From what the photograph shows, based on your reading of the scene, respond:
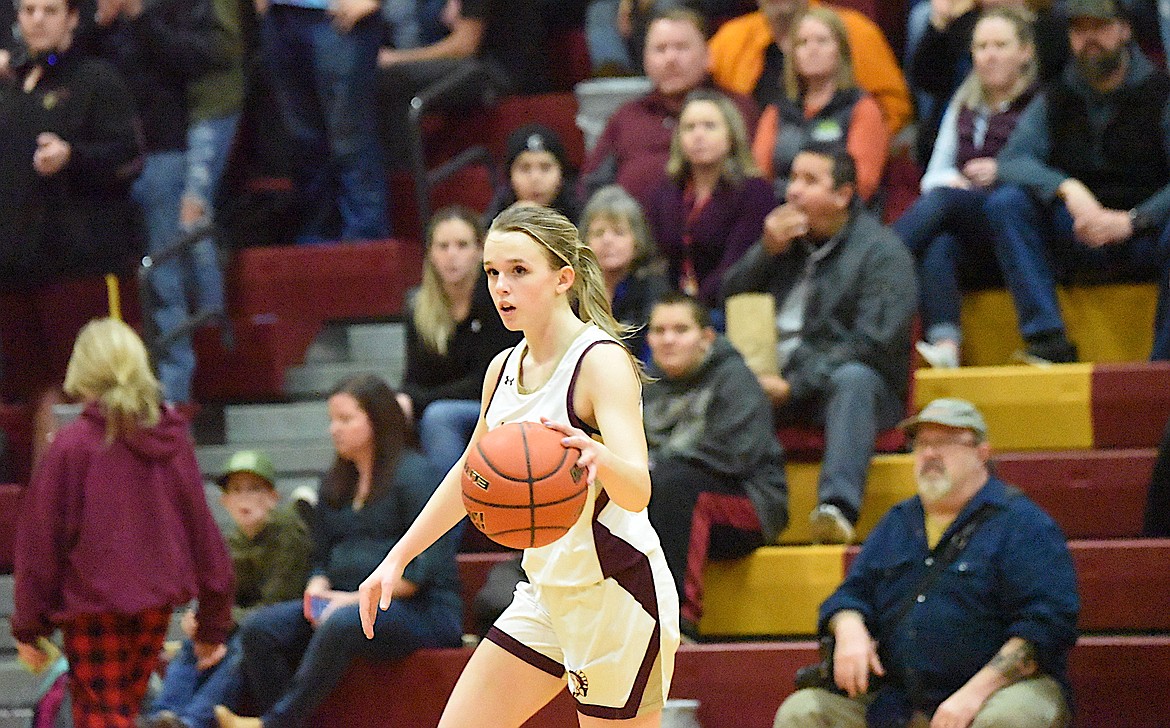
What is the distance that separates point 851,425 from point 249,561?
Answer: 2454 millimetres

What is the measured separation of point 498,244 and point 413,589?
2.49 meters

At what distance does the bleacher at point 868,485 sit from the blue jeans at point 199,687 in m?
0.35

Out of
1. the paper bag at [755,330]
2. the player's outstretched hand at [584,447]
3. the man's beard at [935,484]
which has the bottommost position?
the man's beard at [935,484]

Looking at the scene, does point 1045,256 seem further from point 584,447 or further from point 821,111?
point 584,447

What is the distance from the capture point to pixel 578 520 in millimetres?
4148

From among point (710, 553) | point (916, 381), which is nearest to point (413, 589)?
point (710, 553)

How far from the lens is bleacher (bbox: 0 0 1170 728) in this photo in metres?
6.18

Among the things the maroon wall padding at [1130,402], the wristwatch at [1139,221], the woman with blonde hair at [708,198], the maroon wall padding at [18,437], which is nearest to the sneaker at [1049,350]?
the maroon wall padding at [1130,402]

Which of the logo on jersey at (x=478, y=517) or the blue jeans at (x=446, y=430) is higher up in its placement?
the logo on jersey at (x=478, y=517)

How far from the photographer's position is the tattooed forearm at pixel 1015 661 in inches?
215

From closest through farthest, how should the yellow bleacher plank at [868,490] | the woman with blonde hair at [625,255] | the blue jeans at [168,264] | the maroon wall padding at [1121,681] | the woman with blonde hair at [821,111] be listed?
the maroon wall padding at [1121,681]
the yellow bleacher plank at [868,490]
the woman with blonde hair at [625,255]
the woman with blonde hair at [821,111]
the blue jeans at [168,264]

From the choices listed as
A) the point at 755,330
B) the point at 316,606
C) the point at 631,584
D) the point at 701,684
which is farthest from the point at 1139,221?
the point at 631,584

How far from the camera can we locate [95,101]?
832 cm

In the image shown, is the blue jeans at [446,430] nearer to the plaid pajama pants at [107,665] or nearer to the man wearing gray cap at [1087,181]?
the plaid pajama pants at [107,665]
